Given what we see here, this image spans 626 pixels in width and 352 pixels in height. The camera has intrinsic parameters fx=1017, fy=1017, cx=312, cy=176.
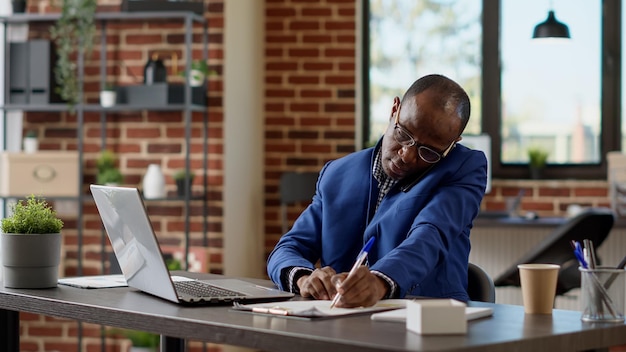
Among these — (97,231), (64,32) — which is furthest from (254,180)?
(64,32)


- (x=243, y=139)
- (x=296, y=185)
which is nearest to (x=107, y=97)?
(x=243, y=139)

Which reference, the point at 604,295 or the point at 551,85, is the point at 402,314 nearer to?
the point at 604,295

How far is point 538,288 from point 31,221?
1.17 metres

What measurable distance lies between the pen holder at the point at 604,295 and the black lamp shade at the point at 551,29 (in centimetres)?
371

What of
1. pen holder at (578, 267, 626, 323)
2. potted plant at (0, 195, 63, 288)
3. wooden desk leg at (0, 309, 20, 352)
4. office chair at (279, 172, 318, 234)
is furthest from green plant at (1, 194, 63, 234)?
office chair at (279, 172, 318, 234)

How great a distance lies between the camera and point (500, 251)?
5.57 metres

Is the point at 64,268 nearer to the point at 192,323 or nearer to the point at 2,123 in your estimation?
the point at 2,123

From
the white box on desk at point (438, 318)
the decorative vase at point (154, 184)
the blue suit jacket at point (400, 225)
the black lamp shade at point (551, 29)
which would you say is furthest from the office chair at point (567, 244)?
the white box on desk at point (438, 318)

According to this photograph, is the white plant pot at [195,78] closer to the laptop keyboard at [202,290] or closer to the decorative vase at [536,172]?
the decorative vase at [536,172]

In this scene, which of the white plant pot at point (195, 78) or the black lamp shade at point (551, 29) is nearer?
the white plant pot at point (195, 78)

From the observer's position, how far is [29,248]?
7.72 ft

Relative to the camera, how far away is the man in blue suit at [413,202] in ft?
7.73

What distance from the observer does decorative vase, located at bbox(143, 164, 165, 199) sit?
16.2 ft

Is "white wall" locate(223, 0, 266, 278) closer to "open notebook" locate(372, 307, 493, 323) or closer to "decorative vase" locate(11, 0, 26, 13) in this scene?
"decorative vase" locate(11, 0, 26, 13)
